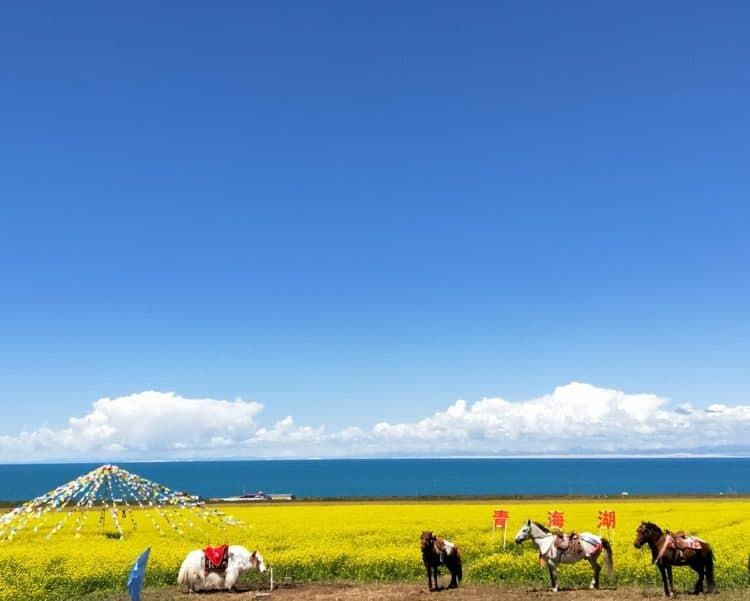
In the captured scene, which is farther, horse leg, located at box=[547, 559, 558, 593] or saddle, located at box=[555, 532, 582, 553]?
saddle, located at box=[555, 532, 582, 553]

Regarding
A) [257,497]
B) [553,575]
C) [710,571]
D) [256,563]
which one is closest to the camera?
[710,571]

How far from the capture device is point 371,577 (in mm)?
28234

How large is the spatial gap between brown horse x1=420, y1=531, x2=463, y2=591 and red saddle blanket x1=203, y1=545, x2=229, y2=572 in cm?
755

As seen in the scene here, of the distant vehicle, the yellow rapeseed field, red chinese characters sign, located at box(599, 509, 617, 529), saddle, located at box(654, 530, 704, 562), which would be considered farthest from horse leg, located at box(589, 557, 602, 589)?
the distant vehicle

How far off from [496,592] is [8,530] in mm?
34747

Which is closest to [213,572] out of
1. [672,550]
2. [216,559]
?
[216,559]

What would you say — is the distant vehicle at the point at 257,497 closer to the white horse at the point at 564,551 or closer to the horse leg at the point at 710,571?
the white horse at the point at 564,551

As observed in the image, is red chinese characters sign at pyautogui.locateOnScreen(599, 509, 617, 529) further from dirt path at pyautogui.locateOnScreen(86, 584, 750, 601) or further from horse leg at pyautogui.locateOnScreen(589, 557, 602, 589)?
horse leg at pyautogui.locateOnScreen(589, 557, 602, 589)

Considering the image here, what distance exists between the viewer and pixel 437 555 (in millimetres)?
23547

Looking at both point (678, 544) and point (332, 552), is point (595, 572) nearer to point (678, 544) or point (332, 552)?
point (678, 544)

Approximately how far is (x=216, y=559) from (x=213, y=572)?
0.49 meters

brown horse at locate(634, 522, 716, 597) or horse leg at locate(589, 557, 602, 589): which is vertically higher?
brown horse at locate(634, 522, 716, 597)

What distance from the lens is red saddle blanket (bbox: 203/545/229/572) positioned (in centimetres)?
2523

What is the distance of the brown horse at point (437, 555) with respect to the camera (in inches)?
915
